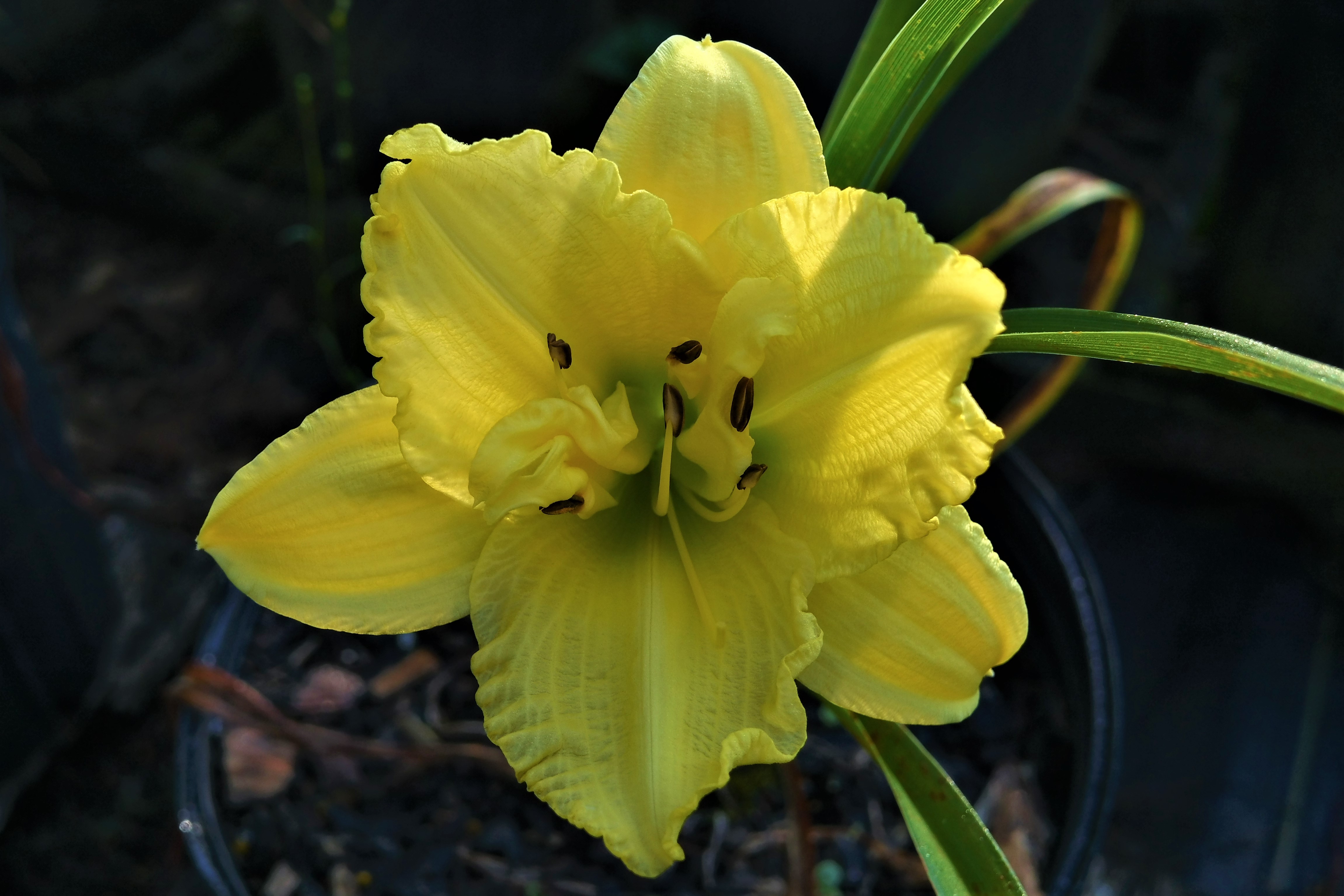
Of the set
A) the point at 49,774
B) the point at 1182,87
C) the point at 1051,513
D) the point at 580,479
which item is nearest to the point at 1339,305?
the point at 1182,87

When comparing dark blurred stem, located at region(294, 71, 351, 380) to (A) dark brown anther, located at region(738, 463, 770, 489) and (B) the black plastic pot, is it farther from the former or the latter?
(A) dark brown anther, located at region(738, 463, 770, 489)

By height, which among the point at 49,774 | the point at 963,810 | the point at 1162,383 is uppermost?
the point at 963,810

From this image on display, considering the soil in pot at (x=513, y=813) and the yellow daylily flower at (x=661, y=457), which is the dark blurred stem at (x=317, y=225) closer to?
the soil in pot at (x=513, y=813)

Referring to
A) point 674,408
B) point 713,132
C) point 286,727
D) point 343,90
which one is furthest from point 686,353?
point 343,90

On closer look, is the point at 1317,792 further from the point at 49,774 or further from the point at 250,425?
the point at 49,774

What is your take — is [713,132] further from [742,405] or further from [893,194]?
[893,194]

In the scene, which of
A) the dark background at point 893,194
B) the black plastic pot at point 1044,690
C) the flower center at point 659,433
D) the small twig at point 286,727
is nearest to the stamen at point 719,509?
the flower center at point 659,433

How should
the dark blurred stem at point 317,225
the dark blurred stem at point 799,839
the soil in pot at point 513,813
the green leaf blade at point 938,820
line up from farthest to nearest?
the dark blurred stem at point 317,225, the soil in pot at point 513,813, the dark blurred stem at point 799,839, the green leaf blade at point 938,820
